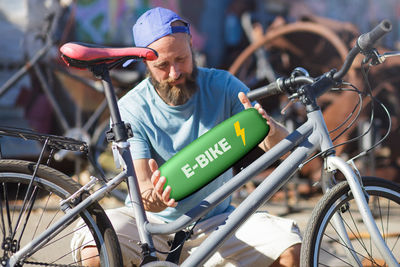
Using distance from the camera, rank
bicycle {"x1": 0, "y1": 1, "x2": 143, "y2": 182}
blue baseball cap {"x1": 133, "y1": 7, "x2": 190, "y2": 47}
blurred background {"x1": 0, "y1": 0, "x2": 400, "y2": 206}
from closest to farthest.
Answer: blue baseball cap {"x1": 133, "y1": 7, "x2": 190, "y2": 47} < blurred background {"x1": 0, "y1": 0, "x2": 400, "y2": 206} < bicycle {"x1": 0, "y1": 1, "x2": 143, "y2": 182}

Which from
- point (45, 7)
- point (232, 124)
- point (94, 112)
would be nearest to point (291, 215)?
point (94, 112)

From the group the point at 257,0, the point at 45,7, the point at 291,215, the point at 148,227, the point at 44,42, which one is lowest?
the point at 148,227

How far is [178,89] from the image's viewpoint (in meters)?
2.23

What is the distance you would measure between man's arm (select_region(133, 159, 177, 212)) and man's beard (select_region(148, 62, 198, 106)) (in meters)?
0.27

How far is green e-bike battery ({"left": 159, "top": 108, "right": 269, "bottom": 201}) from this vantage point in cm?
189

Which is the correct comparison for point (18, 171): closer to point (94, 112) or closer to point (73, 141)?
point (73, 141)

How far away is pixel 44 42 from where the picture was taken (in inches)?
194

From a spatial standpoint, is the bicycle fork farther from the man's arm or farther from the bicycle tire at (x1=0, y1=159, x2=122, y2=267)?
the bicycle tire at (x1=0, y1=159, x2=122, y2=267)

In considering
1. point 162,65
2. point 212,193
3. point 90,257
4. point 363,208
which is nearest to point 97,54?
point 162,65

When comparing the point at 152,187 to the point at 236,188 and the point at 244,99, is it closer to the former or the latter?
the point at 236,188

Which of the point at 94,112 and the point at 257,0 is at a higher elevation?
the point at 257,0

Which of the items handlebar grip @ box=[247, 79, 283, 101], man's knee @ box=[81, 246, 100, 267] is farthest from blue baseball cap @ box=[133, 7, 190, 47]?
man's knee @ box=[81, 246, 100, 267]

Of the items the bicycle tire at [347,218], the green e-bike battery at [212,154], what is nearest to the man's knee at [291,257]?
the bicycle tire at [347,218]

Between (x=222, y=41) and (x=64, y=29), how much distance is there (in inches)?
62.7
